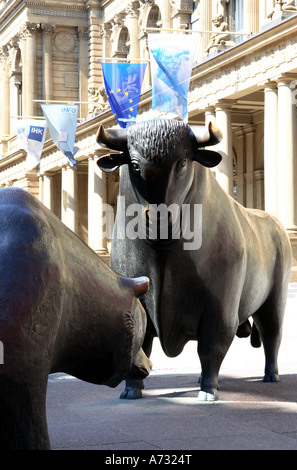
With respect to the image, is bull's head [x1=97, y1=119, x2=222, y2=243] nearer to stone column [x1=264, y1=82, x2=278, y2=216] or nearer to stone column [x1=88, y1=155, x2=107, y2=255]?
stone column [x1=264, y1=82, x2=278, y2=216]

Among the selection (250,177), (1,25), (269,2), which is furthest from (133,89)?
(1,25)

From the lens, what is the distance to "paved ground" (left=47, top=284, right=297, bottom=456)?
4547 millimetres

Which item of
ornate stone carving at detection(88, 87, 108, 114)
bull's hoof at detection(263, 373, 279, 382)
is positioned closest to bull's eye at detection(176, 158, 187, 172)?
bull's hoof at detection(263, 373, 279, 382)

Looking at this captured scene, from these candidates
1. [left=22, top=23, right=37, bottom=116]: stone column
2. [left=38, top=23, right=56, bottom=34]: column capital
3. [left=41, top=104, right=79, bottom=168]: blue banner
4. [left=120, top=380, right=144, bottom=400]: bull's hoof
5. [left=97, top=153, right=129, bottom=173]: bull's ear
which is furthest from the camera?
[left=22, top=23, right=37, bottom=116]: stone column

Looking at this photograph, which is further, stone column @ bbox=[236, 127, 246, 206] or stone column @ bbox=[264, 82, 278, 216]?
stone column @ bbox=[236, 127, 246, 206]

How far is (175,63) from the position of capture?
76.8 ft

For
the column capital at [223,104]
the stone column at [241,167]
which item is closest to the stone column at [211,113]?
the column capital at [223,104]

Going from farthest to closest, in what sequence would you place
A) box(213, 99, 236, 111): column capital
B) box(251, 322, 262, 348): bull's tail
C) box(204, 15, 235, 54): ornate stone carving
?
box(213, 99, 236, 111): column capital → box(204, 15, 235, 54): ornate stone carving → box(251, 322, 262, 348): bull's tail

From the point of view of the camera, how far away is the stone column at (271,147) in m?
27.5

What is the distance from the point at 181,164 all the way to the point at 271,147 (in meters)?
23.0

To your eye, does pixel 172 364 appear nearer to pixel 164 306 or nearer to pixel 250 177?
pixel 164 306

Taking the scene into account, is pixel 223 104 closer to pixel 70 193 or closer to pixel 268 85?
pixel 268 85

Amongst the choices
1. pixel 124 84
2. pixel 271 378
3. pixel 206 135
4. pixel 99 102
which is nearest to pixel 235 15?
pixel 99 102

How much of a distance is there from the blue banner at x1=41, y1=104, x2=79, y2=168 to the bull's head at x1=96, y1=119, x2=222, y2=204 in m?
27.5
